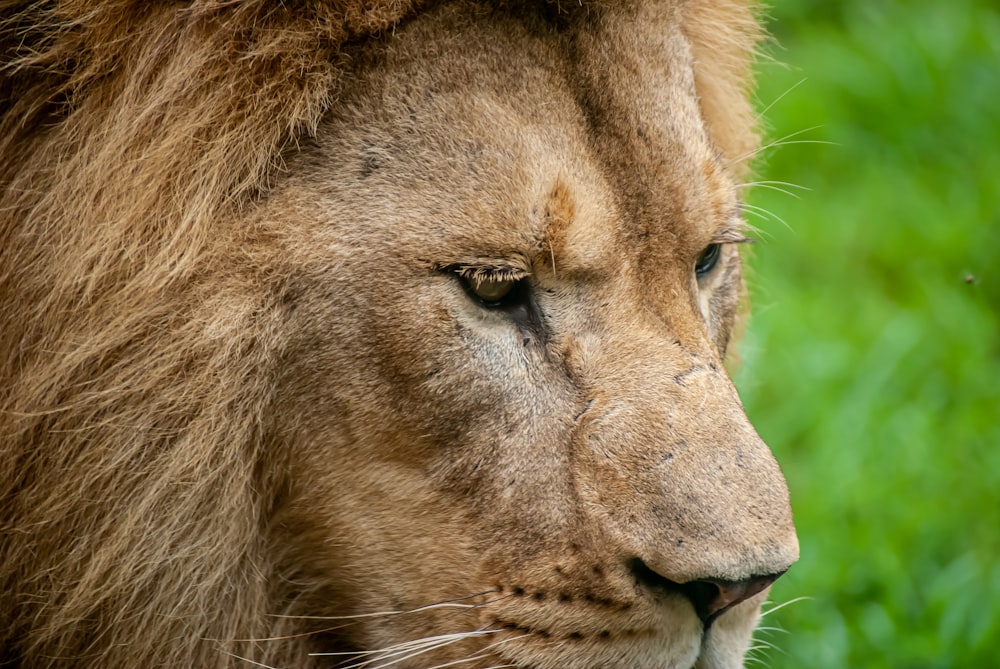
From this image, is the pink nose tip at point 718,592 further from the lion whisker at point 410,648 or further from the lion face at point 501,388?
the lion whisker at point 410,648

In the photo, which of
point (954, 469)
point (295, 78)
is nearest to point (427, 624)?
point (295, 78)

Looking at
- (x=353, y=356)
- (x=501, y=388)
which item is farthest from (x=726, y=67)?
(x=353, y=356)

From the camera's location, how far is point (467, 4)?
2.36m

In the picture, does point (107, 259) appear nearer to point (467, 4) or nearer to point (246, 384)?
point (246, 384)

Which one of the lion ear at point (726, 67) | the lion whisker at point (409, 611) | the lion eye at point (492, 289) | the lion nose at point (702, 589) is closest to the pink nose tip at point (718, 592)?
the lion nose at point (702, 589)

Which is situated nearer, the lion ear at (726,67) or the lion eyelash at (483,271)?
the lion eyelash at (483,271)

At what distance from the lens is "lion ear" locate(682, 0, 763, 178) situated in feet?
9.37

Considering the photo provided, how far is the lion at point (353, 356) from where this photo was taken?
2.24 metres

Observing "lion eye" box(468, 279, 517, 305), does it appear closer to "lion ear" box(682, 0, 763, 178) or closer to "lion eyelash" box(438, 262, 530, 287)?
"lion eyelash" box(438, 262, 530, 287)

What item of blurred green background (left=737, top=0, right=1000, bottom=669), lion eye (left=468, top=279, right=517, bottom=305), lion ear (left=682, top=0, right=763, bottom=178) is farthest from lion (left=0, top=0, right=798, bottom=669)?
blurred green background (left=737, top=0, right=1000, bottom=669)

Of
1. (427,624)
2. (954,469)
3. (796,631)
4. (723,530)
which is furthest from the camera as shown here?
(954,469)

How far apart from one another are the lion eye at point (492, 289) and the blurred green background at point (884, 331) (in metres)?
1.00

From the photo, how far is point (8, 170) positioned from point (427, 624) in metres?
1.06

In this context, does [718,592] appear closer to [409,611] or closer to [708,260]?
[409,611]
